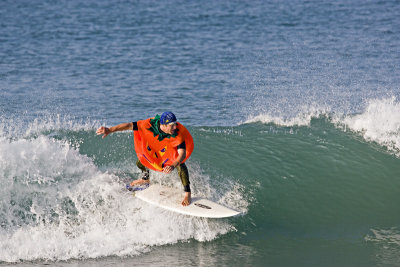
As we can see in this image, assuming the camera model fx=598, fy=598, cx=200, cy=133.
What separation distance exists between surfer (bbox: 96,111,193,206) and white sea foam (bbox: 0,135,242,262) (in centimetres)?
59

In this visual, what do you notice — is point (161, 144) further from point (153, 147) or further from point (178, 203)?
point (178, 203)

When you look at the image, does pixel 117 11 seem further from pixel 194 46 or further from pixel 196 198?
pixel 196 198

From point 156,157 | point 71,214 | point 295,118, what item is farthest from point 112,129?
point 295,118

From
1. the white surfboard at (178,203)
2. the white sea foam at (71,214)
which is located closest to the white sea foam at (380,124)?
the white sea foam at (71,214)

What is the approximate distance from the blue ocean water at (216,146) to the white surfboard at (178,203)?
0.20m

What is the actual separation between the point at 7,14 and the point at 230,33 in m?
12.1

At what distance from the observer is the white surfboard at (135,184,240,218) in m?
9.14

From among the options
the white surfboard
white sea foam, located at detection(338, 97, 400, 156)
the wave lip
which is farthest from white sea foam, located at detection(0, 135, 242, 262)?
white sea foam, located at detection(338, 97, 400, 156)

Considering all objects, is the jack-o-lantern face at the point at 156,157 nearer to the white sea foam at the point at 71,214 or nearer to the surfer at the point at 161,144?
the surfer at the point at 161,144

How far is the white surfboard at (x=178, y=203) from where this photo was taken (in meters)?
9.14

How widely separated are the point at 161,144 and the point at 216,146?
2912 mm

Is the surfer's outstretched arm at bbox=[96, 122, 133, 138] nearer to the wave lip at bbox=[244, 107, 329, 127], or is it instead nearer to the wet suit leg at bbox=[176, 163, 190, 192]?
the wet suit leg at bbox=[176, 163, 190, 192]

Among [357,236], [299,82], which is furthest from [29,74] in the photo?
[357,236]

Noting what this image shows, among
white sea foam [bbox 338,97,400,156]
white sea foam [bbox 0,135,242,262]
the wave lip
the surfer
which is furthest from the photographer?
the wave lip
